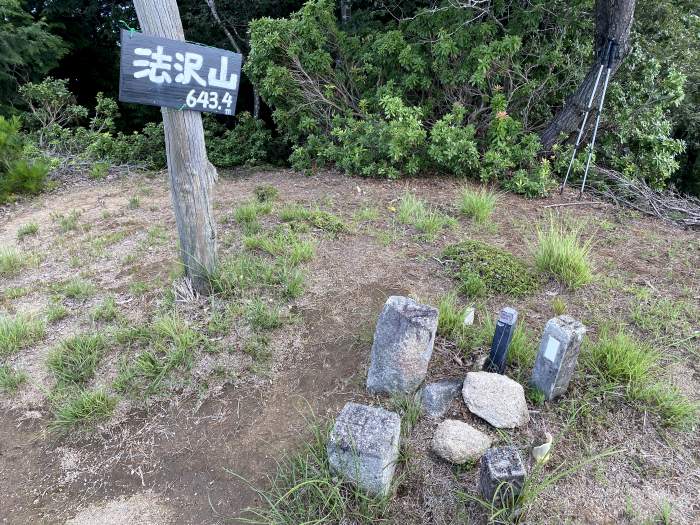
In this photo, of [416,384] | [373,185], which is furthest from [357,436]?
[373,185]

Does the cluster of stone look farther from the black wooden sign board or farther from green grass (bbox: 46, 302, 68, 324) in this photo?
green grass (bbox: 46, 302, 68, 324)

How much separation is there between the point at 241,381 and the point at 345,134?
3.65m

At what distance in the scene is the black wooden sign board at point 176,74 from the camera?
6.54ft

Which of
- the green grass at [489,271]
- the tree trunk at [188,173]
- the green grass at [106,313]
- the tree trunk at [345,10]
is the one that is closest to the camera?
the tree trunk at [188,173]

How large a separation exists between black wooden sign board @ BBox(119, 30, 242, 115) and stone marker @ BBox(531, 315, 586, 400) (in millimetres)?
1931

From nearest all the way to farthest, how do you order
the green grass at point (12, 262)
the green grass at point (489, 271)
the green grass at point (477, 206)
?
the green grass at point (489, 271), the green grass at point (12, 262), the green grass at point (477, 206)

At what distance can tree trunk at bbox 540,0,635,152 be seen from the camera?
445 cm

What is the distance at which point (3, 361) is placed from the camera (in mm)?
2396

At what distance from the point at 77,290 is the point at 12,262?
987mm

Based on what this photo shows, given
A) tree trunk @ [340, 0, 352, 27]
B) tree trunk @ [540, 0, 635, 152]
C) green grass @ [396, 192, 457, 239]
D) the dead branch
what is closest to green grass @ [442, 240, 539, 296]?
green grass @ [396, 192, 457, 239]

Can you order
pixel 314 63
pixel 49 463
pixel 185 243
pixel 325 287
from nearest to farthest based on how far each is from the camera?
pixel 49 463
pixel 185 243
pixel 325 287
pixel 314 63

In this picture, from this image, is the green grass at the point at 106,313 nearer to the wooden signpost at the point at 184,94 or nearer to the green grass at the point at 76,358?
the green grass at the point at 76,358

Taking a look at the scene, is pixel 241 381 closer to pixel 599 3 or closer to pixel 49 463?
pixel 49 463

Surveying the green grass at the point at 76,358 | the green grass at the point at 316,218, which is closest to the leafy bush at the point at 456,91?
the green grass at the point at 316,218
